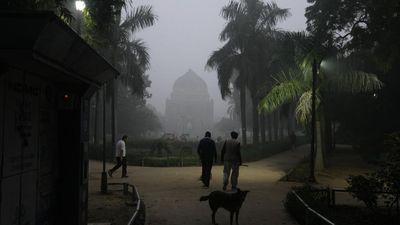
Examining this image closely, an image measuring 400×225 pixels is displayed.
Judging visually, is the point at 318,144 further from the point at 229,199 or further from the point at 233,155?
the point at 229,199

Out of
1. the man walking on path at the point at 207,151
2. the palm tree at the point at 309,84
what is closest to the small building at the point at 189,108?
the palm tree at the point at 309,84

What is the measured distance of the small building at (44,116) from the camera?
12.5 feet

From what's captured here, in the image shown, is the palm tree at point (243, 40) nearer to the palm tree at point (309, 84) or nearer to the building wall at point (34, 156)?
the palm tree at point (309, 84)

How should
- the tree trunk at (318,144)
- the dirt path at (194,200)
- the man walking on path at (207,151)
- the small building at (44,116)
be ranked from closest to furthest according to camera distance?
the small building at (44,116)
the dirt path at (194,200)
the man walking on path at (207,151)
the tree trunk at (318,144)

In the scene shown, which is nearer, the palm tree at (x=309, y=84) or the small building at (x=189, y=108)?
the palm tree at (x=309, y=84)

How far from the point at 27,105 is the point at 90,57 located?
3.01 feet

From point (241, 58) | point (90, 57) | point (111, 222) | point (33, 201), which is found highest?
point (241, 58)

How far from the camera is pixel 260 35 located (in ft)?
115

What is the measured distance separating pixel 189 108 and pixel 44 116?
3833 inches

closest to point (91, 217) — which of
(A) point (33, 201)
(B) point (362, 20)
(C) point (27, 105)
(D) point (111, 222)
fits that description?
(D) point (111, 222)

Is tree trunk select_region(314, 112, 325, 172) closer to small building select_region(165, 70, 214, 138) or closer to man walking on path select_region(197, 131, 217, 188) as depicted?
man walking on path select_region(197, 131, 217, 188)

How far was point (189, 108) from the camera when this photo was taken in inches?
4043

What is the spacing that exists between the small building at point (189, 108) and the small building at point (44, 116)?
3672 inches

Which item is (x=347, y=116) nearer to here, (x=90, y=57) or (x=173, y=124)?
(x=90, y=57)
